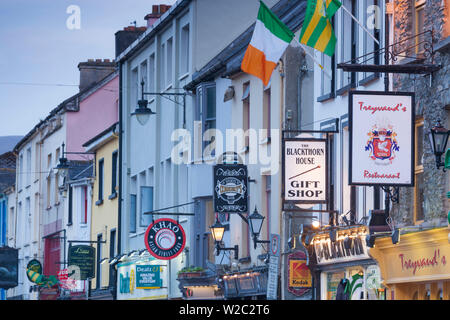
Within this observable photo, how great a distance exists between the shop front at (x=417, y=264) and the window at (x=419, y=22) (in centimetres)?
299

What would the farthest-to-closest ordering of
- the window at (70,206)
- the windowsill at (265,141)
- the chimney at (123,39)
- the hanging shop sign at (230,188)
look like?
the window at (70,206) < the chimney at (123,39) < the windowsill at (265,141) < the hanging shop sign at (230,188)

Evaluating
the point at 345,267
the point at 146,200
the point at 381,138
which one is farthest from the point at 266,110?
the point at 146,200

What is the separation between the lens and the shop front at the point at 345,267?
1920 centimetres

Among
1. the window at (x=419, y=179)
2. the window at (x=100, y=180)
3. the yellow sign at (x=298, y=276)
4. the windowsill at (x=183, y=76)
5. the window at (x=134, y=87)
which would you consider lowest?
the yellow sign at (x=298, y=276)

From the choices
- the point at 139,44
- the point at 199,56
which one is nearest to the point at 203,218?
the point at 199,56

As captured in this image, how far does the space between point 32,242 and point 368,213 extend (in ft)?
127

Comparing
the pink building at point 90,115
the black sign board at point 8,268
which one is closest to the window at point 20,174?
the black sign board at point 8,268

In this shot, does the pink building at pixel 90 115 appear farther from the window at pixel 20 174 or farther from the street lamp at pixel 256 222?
the street lamp at pixel 256 222

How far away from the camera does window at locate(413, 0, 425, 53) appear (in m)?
17.0

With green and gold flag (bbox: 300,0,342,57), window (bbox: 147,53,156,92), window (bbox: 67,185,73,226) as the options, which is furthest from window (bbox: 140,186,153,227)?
green and gold flag (bbox: 300,0,342,57)

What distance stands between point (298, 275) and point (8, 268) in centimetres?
3059

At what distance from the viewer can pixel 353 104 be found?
631 inches

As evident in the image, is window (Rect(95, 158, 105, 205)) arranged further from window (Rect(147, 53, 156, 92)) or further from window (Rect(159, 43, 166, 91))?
window (Rect(159, 43, 166, 91))
